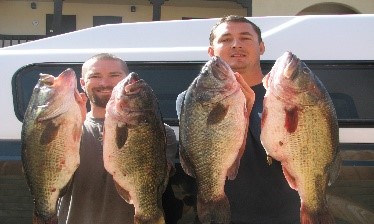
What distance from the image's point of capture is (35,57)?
174 inches

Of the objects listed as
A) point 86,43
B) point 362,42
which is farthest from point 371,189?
point 86,43

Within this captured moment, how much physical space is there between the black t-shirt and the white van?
0.95 m

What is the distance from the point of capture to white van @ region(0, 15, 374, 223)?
401 cm

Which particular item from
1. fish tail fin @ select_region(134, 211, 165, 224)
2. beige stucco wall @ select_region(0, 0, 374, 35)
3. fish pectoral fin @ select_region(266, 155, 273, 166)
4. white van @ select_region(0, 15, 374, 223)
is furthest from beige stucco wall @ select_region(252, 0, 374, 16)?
fish tail fin @ select_region(134, 211, 165, 224)

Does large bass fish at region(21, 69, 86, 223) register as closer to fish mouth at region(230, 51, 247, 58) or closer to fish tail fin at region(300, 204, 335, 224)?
fish mouth at region(230, 51, 247, 58)

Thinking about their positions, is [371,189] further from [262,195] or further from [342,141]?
[262,195]

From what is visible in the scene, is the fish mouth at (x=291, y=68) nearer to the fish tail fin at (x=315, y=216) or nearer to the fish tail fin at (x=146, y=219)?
the fish tail fin at (x=315, y=216)

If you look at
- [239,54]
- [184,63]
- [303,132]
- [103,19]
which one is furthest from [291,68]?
[103,19]

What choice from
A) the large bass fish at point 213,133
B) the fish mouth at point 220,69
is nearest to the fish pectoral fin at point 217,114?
the large bass fish at point 213,133

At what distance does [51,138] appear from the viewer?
2.79 m

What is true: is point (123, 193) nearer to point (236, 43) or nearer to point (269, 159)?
point (269, 159)

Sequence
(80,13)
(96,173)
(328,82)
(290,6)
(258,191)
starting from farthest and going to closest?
(80,13), (290,6), (328,82), (96,173), (258,191)

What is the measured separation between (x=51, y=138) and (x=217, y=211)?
82 cm

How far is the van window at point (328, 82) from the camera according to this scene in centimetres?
406
